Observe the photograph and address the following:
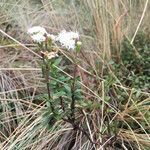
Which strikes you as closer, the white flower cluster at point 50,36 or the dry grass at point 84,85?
the white flower cluster at point 50,36

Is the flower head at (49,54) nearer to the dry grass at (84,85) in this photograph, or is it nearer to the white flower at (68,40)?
the white flower at (68,40)

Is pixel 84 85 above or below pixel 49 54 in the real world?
below

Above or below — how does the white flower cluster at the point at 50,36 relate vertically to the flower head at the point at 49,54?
above

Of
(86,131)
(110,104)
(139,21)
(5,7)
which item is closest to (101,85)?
(110,104)

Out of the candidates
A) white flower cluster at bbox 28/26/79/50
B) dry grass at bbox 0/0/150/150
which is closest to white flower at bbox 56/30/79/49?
white flower cluster at bbox 28/26/79/50

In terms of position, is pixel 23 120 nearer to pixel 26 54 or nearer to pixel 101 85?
pixel 101 85

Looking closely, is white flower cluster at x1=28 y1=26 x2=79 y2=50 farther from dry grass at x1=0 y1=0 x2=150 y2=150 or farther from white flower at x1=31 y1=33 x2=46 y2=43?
dry grass at x1=0 y1=0 x2=150 y2=150

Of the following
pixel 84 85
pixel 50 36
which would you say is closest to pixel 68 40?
pixel 50 36

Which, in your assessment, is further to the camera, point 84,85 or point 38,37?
point 84,85

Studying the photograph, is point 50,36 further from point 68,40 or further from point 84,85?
point 84,85

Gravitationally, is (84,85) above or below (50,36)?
below

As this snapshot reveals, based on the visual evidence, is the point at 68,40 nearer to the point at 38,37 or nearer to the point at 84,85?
the point at 38,37

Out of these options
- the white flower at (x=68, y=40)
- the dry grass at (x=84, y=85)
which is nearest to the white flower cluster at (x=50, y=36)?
the white flower at (x=68, y=40)
